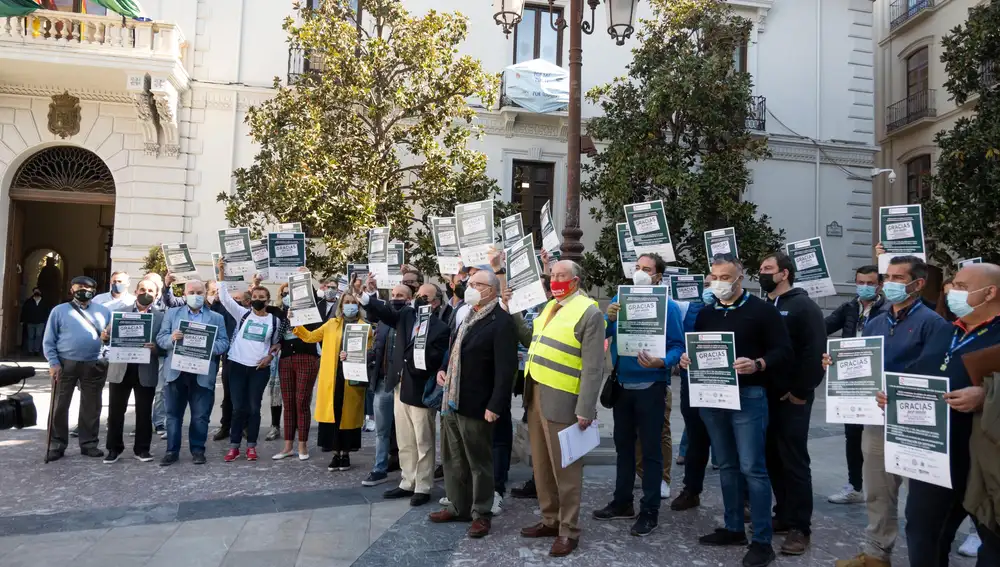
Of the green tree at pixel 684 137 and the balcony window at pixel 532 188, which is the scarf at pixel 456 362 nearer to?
the green tree at pixel 684 137

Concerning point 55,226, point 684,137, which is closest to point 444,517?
point 684,137

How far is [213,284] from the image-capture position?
26.8ft

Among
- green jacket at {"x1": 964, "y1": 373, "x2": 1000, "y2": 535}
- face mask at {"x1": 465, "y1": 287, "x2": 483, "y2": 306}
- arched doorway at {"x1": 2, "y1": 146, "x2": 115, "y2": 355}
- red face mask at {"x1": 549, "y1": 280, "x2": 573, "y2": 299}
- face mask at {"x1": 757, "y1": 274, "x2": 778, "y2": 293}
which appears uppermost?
arched doorway at {"x1": 2, "y1": 146, "x2": 115, "y2": 355}

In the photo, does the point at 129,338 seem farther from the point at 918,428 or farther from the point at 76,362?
the point at 918,428

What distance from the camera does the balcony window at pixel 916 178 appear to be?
65.8ft

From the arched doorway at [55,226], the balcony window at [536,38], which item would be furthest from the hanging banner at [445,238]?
the arched doorway at [55,226]

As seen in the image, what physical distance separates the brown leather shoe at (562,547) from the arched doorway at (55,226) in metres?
14.8

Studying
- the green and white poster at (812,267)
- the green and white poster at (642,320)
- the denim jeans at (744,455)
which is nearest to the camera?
the denim jeans at (744,455)

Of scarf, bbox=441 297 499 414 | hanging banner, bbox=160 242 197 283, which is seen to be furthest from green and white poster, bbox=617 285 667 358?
hanging banner, bbox=160 242 197 283

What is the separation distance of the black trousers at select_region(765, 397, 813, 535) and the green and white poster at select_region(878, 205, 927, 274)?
2342 millimetres

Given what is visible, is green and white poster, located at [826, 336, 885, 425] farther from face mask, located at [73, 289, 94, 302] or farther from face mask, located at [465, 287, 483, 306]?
face mask, located at [73, 289, 94, 302]

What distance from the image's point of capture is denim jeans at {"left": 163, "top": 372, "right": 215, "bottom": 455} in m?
7.30

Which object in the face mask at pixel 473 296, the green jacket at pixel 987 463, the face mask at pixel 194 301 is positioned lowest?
the green jacket at pixel 987 463

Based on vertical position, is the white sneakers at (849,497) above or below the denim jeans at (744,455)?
below
